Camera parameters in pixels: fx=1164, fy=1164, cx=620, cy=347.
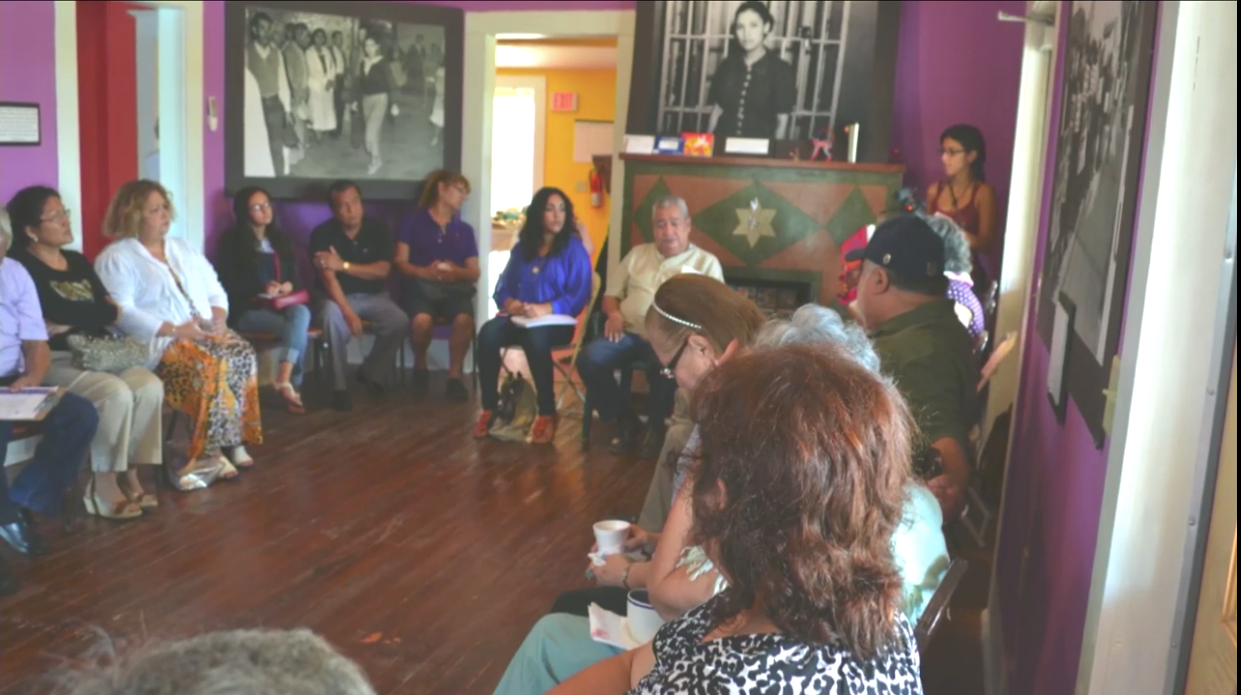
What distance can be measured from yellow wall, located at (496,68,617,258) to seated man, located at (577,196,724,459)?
18.1 ft

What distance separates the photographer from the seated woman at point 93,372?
4223 millimetres

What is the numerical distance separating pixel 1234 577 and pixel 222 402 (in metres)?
4.17

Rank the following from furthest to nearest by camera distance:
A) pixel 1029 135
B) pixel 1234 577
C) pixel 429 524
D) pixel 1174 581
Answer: pixel 1029 135 → pixel 429 524 → pixel 1174 581 → pixel 1234 577

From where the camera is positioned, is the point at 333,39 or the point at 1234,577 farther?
the point at 333,39

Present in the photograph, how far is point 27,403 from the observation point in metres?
3.77

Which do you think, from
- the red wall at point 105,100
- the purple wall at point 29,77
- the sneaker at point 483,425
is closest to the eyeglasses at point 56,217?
the purple wall at point 29,77

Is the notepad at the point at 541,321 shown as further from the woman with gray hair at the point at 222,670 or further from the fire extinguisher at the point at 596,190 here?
the fire extinguisher at the point at 596,190

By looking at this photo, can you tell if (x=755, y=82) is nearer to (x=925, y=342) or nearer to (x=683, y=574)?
(x=925, y=342)

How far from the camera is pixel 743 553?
4.30 ft

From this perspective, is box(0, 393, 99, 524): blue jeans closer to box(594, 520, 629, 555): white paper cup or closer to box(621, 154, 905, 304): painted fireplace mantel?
box(594, 520, 629, 555): white paper cup

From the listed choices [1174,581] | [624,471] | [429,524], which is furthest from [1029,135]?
[1174,581]

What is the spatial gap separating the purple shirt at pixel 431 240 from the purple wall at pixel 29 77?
6.97ft

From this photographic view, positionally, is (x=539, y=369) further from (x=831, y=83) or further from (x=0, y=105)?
(x=0, y=105)

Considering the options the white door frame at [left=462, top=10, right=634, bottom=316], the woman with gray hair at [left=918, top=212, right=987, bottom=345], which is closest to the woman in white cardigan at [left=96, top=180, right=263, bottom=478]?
the white door frame at [left=462, top=10, right=634, bottom=316]
